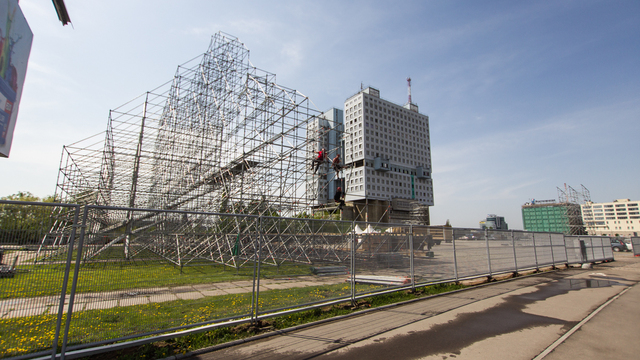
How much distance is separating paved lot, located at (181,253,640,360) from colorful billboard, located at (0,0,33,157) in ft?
18.5

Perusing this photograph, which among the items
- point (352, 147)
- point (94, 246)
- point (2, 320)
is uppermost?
point (352, 147)

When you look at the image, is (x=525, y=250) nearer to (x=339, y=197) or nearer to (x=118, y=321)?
(x=339, y=197)

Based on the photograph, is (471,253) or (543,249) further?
(543,249)

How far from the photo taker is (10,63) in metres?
5.68

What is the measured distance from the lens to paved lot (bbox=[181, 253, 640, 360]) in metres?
4.53

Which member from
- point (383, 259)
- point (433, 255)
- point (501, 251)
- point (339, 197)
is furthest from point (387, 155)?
point (383, 259)

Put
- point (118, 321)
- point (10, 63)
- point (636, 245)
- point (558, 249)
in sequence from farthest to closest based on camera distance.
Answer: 1. point (636, 245)
2. point (558, 249)
3. point (10, 63)
4. point (118, 321)

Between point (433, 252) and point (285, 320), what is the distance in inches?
235

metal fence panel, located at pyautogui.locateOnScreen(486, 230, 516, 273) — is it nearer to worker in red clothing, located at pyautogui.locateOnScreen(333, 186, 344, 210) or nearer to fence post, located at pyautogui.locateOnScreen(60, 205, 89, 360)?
worker in red clothing, located at pyautogui.locateOnScreen(333, 186, 344, 210)

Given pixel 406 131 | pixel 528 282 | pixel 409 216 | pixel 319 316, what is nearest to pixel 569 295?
pixel 528 282

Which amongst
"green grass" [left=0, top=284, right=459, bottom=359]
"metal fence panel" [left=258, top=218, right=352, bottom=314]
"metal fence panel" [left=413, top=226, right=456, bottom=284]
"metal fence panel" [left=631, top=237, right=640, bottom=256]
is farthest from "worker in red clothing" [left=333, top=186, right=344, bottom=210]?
"metal fence panel" [left=631, top=237, right=640, bottom=256]

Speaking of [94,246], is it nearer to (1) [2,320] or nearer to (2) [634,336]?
(1) [2,320]

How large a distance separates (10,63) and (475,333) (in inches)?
406

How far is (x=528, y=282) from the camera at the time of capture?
37.3 ft
